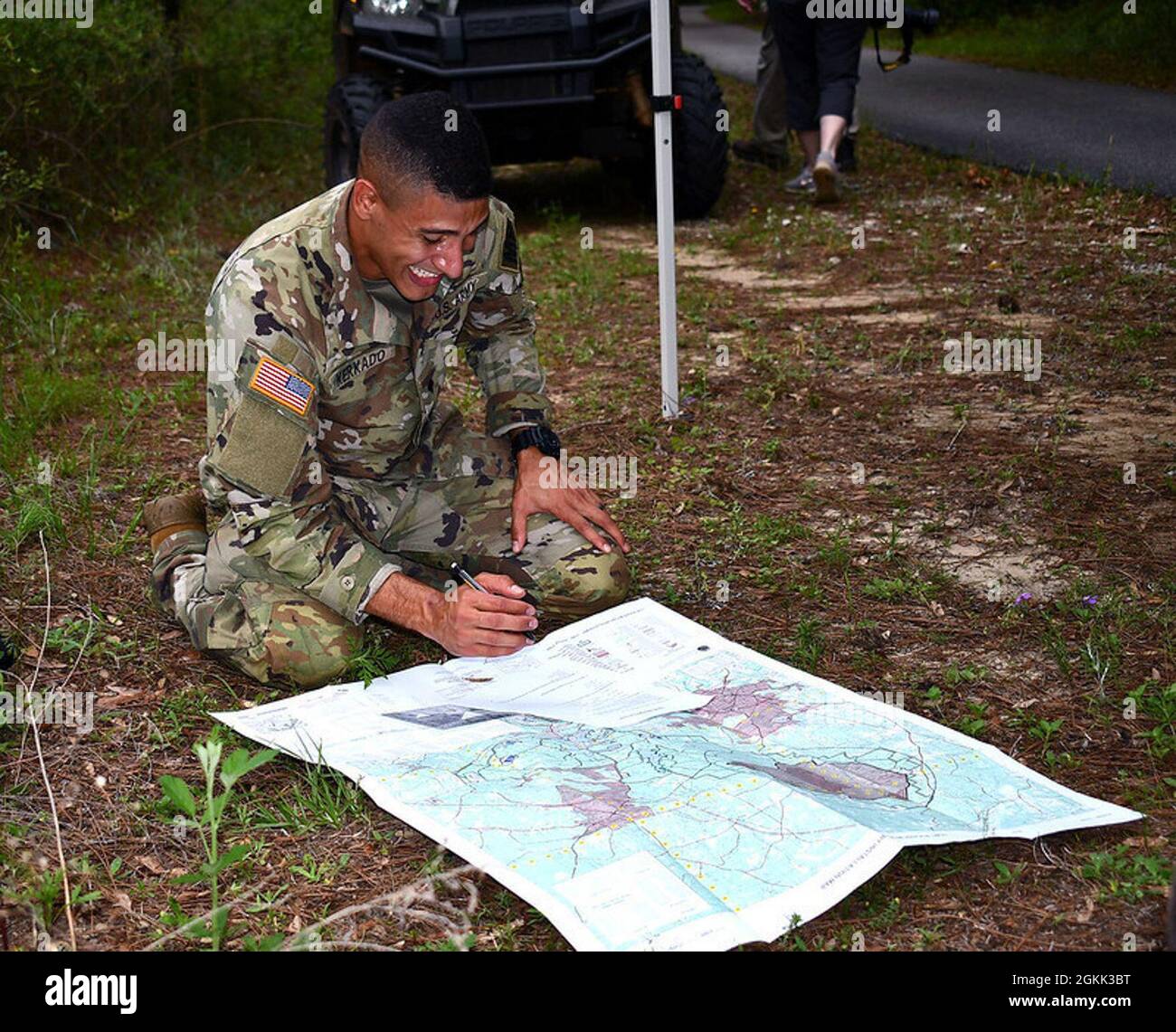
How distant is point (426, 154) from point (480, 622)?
32.8 inches

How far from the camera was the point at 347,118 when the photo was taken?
654 cm

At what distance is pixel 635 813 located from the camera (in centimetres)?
208

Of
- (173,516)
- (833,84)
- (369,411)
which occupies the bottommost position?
(173,516)

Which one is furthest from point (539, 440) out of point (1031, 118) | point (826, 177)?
point (1031, 118)

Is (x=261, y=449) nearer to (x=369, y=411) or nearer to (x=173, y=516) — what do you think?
(x=369, y=411)

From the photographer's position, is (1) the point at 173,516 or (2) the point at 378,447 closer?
(2) the point at 378,447

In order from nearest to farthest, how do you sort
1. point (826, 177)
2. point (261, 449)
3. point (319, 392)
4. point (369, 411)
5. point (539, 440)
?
point (261, 449)
point (319, 392)
point (369, 411)
point (539, 440)
point (826, 177)

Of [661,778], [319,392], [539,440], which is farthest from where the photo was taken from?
[539,440]

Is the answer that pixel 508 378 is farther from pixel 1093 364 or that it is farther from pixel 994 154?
pixel 994 154

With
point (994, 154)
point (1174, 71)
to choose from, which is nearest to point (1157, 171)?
point (994, 154)

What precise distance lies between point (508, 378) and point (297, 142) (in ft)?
20.7

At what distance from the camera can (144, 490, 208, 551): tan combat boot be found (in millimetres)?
3115

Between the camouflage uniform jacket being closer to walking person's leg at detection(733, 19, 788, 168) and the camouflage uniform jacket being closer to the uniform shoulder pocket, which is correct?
the uniform shoulder pocket

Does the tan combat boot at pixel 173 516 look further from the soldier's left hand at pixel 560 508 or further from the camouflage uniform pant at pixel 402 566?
the soldier's left hand at pixel 560 508
